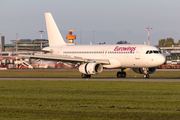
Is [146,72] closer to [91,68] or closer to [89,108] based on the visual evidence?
[91,68]

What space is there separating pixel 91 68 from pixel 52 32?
584 inches

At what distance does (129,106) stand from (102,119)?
3.98 m

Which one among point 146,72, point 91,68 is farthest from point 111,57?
point 146,72

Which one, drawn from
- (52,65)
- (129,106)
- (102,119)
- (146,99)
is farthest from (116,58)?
(52,65)

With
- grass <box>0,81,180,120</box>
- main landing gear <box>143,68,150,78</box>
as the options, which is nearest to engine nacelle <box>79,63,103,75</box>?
main landing gear <box>143,68,150,78</box>

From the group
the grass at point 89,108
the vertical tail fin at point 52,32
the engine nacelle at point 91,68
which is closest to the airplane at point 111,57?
the engine nacelle at point 91,68

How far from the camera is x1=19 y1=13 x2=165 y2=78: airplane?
42.7 m

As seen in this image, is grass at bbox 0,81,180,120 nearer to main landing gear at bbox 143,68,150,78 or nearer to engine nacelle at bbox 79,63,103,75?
engine nacelle at bbox 79,63,103,75

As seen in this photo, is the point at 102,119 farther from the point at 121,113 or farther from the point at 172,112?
the point at 172,112

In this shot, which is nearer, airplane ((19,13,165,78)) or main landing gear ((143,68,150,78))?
airplane ((19,13,165,78))

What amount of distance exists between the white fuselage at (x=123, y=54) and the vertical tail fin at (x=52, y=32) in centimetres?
511

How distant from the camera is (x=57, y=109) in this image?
1689 centimetres

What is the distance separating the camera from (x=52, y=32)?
5562cm

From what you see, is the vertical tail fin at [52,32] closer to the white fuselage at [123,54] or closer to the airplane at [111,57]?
the airplane at [111,57]
